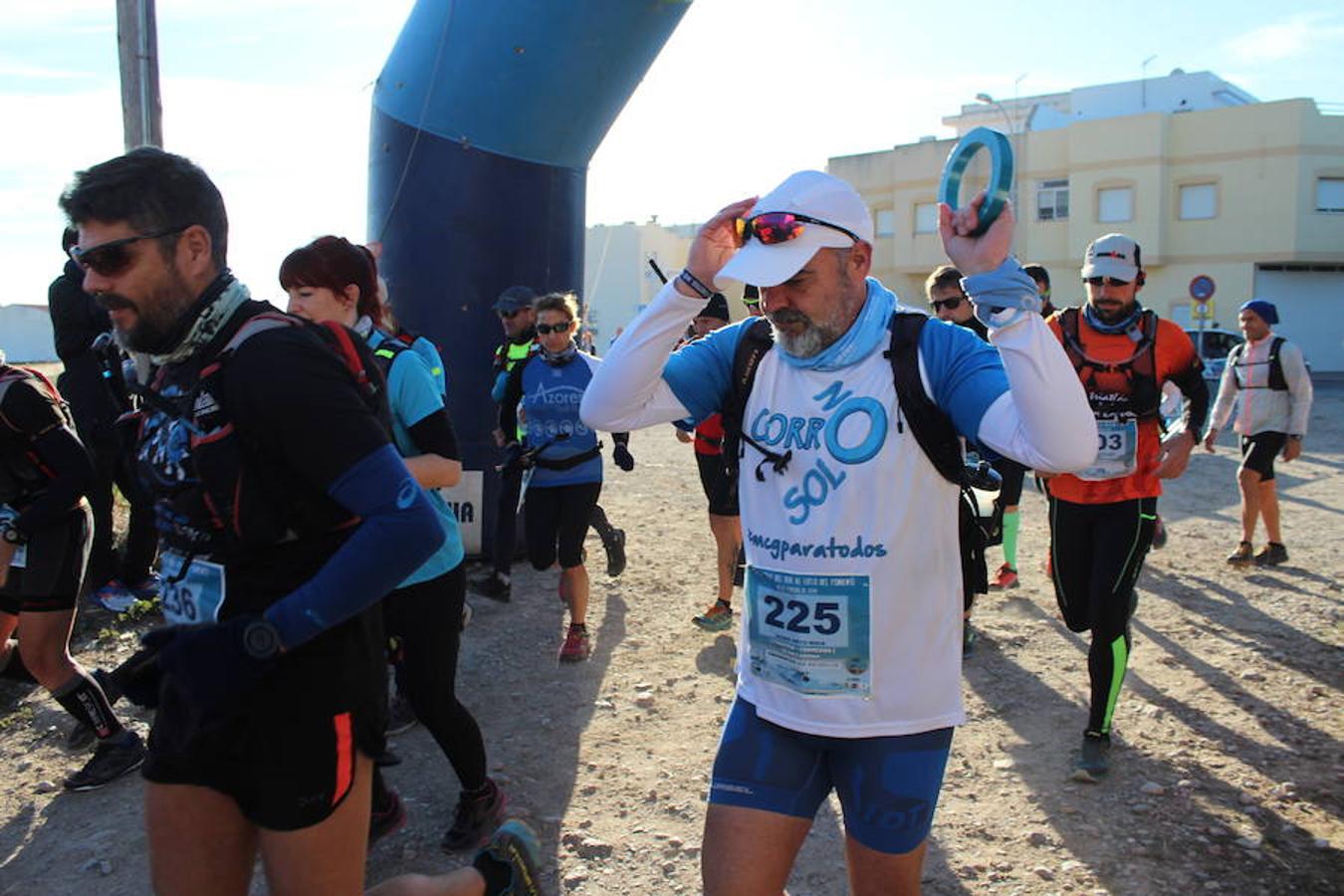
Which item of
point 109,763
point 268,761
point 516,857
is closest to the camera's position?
point 268,761

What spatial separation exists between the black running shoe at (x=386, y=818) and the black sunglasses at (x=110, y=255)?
7.83ft

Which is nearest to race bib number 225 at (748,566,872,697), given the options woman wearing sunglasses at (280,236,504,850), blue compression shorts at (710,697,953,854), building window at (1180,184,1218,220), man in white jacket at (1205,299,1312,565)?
blue compression shorts at (710,697,953,854)

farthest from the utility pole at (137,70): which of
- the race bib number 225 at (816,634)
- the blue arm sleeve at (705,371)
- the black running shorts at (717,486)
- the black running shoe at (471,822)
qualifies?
the race bib number 225 at (816,634)

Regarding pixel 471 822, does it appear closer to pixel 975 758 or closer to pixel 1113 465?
pixel 975 758

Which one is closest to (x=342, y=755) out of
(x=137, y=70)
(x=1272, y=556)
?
(x=137, y=70)

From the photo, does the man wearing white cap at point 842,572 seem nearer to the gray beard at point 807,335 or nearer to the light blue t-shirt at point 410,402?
the gray beard at point 807,335

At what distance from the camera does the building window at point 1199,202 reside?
37656 mm

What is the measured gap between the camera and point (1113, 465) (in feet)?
14.3

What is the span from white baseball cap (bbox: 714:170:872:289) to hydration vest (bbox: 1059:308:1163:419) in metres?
2.60

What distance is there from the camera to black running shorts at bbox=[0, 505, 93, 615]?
166 inches

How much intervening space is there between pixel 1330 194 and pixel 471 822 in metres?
41.7

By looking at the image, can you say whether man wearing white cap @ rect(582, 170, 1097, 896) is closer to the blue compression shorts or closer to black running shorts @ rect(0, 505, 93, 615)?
the blue compression shorts

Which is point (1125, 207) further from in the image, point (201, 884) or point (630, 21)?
point (201, 884)

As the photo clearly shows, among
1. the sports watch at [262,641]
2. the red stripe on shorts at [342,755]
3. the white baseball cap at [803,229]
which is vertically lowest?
the red stripe on shorts at [342,755]
